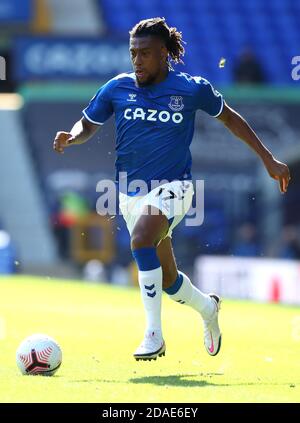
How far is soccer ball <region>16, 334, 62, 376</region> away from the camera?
6629 millimetres

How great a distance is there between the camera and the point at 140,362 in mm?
7379

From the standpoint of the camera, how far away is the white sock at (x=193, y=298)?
7.58 meters

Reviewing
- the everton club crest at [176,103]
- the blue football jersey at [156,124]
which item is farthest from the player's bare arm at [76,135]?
the everton club crest at [176,103]

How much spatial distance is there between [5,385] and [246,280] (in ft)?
39.4

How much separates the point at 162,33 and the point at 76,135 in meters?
0.90

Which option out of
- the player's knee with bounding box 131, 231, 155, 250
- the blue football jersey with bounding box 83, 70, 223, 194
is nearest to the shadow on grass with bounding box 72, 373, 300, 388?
the player's knee with bounding box 131, 231, 155, 250

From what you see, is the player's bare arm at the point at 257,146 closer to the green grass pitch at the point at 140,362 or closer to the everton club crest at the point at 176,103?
the everton club crest at the point at 176,103

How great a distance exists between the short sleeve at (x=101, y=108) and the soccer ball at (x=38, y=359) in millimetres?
1699

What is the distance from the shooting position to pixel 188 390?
19.9 ft

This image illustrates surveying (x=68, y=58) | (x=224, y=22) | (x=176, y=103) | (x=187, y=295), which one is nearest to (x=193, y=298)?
(x=187, y=295)

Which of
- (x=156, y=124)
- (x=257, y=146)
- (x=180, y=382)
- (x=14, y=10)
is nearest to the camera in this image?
(x=180, y=382)

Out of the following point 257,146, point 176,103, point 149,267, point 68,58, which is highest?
point 68,58

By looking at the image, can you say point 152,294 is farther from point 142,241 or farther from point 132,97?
point 132,97
